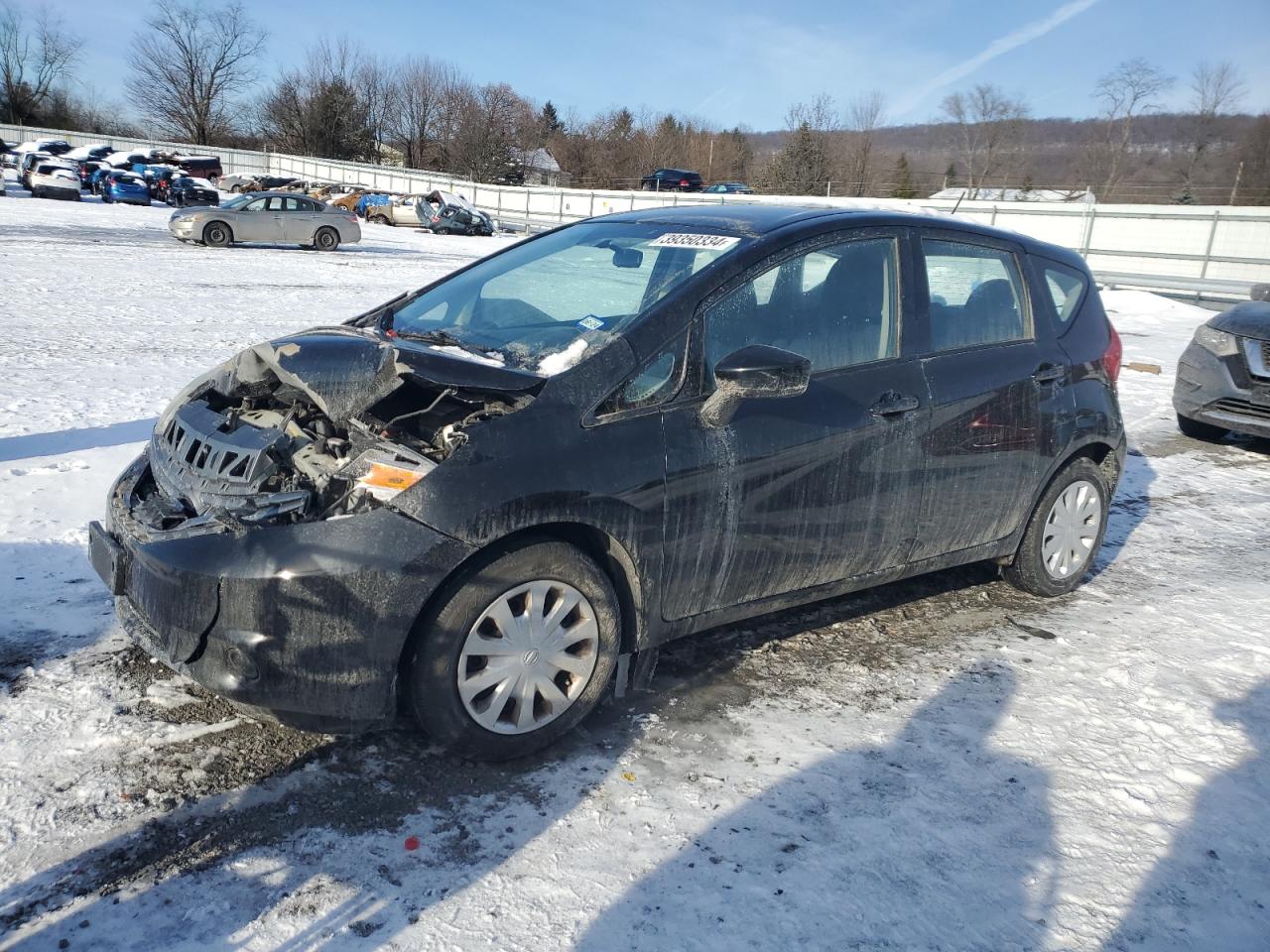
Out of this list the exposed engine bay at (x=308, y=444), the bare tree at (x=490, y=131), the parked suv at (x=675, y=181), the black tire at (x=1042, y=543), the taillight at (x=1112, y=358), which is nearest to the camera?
the exposed engine bay at (x=308, y=444)

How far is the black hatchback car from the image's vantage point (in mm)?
2912

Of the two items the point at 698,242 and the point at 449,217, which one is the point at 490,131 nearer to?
the point at 449,217

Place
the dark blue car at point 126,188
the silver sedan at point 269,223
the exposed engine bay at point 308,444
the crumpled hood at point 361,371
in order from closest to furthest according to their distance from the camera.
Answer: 1. the exposed engine bay at point 308,444
2. the crumpled hood at point 361,371
3. the silver sedan at point 269,223
4. the dark blue car at point 126,188

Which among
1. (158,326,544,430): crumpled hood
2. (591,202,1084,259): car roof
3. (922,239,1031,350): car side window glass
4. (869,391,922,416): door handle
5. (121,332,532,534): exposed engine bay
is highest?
(591,202,1084,259): car roof

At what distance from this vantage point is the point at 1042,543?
4.92 m

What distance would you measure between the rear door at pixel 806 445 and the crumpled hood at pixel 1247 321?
234 inches

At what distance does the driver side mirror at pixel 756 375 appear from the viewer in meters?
3.29

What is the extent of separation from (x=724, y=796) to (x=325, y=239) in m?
24.8

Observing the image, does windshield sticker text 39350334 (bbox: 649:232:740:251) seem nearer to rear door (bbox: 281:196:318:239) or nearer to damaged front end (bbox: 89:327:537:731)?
damaged front end (bbox: 89:327:537:731)

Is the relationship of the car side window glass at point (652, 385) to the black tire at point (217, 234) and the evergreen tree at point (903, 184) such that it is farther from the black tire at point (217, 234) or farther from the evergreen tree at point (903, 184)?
the evergreen tree at point (903, 184)

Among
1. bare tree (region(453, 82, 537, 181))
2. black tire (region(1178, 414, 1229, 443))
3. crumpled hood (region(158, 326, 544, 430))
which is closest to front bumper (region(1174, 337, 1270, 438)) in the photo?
black tire (region(1178, 414, 1229, 443))

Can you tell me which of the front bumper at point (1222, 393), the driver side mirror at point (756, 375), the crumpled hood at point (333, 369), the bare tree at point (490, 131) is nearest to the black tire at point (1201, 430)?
the front bumper at point (1222, 393)

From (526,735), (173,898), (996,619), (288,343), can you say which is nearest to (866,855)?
(526,735)

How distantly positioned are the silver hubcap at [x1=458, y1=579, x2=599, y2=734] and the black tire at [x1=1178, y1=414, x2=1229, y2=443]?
26.0ft
